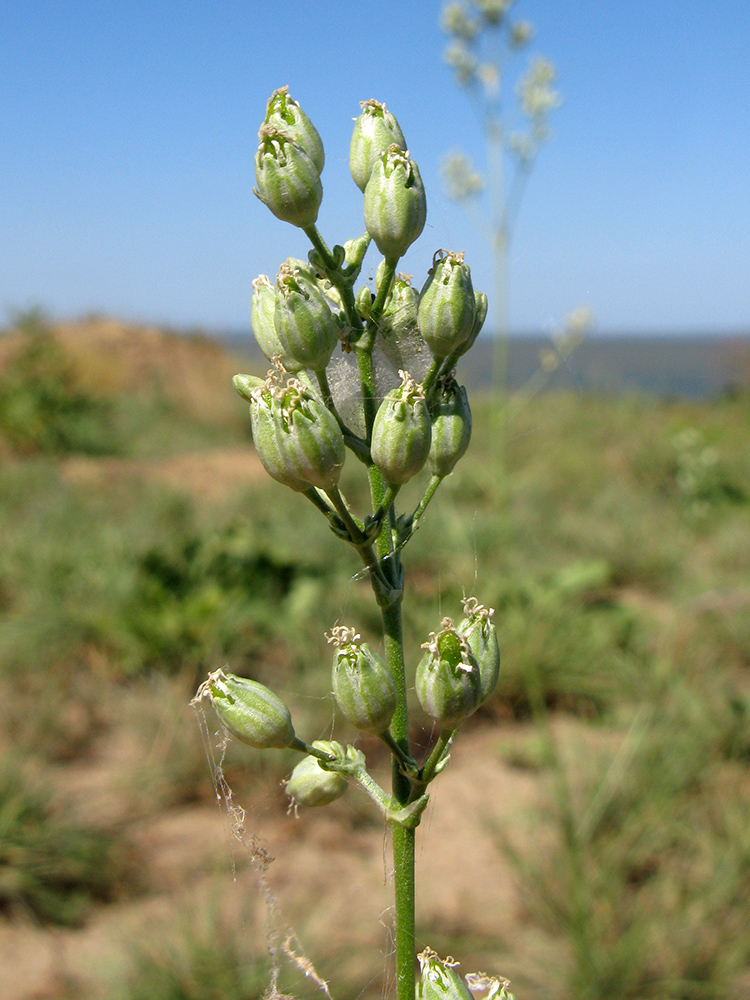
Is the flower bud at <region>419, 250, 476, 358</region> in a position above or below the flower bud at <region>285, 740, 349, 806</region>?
above

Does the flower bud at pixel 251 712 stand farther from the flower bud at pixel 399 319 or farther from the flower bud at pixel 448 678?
the flower bud at pixel 399 319

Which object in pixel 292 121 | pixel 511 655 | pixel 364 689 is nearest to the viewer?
pixel 364 689

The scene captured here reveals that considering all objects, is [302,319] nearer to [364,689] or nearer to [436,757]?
[364,689]

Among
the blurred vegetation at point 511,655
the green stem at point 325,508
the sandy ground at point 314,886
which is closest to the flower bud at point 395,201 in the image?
the green stem at point 325,508

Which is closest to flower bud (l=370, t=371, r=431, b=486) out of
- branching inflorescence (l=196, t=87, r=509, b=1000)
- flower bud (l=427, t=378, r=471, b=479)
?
branching inflorescence (l=196, t=87, r=509, b=1000)

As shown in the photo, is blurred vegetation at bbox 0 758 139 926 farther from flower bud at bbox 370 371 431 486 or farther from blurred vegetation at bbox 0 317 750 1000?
flower bud at bbox 370 371 431 486

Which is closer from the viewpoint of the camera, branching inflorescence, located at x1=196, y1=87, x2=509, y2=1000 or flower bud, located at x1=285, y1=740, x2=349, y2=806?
branching inflorescence, located at x1=196, y1=87, x2=509, y2=1000

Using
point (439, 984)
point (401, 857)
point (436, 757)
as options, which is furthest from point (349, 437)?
point (439, 984)

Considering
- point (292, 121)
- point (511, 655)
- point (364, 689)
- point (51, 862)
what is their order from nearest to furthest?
point (364, 689), point (292, 121), point (51, 862), point (511, 655)
